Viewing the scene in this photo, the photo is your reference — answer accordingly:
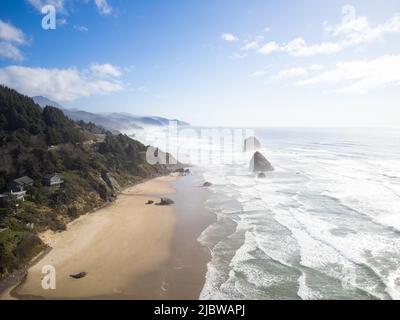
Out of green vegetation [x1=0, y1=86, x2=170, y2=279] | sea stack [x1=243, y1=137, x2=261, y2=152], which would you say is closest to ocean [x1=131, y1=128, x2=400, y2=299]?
green vegetation [x1=0, y1=86, x2=170, y2=279]

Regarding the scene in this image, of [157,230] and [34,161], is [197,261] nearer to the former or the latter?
[157,230]

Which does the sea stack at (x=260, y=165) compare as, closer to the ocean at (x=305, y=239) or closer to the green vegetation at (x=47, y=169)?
the ocean at (x=305, y=239)

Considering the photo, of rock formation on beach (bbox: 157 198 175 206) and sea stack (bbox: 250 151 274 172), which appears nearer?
rock formation on beach (bbox: 157 198 175 206)

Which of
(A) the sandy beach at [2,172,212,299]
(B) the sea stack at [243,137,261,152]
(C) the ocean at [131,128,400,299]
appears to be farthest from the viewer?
(B) the sea stack at [243,137,261,152]

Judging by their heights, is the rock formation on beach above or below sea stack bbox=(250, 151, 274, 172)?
below

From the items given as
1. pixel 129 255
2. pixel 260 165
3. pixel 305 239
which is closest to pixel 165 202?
pixel 129 255

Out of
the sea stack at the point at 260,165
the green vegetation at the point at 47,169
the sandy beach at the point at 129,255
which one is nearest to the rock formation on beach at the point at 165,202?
the sandy beach at the point at 129,255

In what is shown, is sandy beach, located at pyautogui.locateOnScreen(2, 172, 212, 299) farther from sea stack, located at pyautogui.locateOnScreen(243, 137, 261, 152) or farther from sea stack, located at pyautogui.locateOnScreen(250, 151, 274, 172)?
sea stack, located at pyautogui.locateOnScreen(243, 137, 261, 152)
